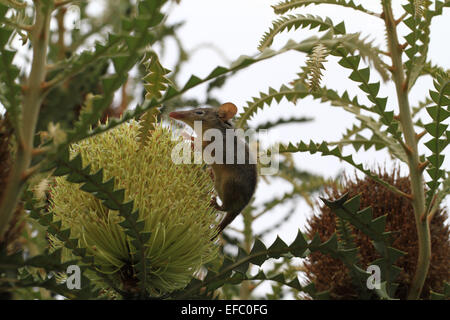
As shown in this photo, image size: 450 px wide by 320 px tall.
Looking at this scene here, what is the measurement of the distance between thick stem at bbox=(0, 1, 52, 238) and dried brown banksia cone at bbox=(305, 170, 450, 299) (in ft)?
3.23

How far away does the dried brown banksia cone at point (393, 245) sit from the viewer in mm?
1490

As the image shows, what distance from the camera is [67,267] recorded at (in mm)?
911

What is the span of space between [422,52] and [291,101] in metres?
0.42

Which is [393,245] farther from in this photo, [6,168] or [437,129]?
[6,168]

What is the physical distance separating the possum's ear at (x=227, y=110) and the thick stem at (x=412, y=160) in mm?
526

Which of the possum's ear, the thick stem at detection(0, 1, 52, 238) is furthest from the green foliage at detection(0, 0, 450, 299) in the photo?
the possum's ear

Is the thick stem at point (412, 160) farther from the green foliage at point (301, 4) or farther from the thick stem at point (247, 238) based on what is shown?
the thick stem at point (247, 238)

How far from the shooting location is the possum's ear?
1.62 meters

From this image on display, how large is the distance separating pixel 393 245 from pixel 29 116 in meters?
1.16

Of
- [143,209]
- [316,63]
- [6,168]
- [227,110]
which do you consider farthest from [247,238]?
[6,168]

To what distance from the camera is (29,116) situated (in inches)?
32.9
